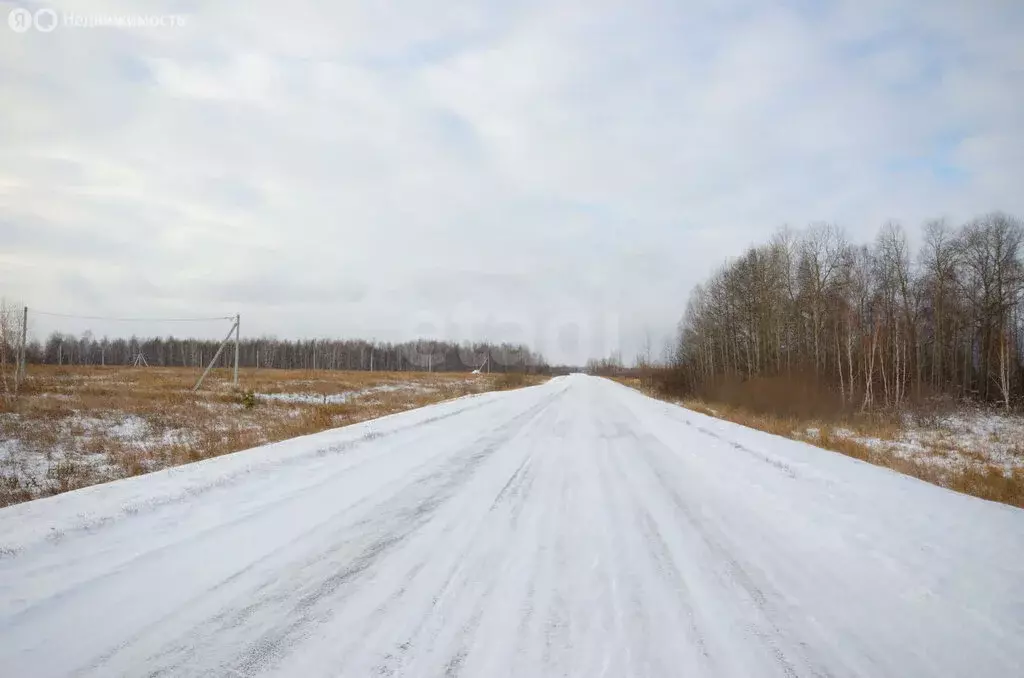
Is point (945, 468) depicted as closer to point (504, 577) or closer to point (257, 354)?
point (504, 577)

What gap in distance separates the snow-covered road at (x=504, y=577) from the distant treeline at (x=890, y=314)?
85.7 ft

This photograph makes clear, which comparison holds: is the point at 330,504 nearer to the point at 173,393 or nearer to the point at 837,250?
the point at 173,393

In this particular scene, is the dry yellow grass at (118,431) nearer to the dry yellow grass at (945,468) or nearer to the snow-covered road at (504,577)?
the snow-covered road at (504,577)

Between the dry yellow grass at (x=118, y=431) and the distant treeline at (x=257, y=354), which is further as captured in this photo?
the distant treeline at (x=257, y=354)

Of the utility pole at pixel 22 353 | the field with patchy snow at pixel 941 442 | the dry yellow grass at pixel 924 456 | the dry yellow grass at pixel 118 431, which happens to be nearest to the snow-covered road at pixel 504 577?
the dry yellow grass at pixel 924 456

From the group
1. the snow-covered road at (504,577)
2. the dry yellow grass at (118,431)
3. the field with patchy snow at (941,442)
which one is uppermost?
the snow-covered road at (504,577)

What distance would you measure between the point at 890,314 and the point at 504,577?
123ft

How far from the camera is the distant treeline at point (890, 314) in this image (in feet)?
95.5

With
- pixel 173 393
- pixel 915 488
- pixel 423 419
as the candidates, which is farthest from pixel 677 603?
pixel 173 393

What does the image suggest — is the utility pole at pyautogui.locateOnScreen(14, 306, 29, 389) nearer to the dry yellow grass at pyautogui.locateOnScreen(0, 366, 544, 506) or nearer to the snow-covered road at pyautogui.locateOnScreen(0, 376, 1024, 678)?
the dry yellow grass at pyautogui.locateOnScreen(0, 366, 544, 506)

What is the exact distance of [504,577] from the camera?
354 centimetres

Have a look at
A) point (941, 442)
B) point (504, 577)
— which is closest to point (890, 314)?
point (941, 442)

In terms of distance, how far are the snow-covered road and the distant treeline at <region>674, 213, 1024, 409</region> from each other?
85.7 feet

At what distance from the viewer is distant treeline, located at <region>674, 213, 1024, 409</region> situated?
95.5 feet
